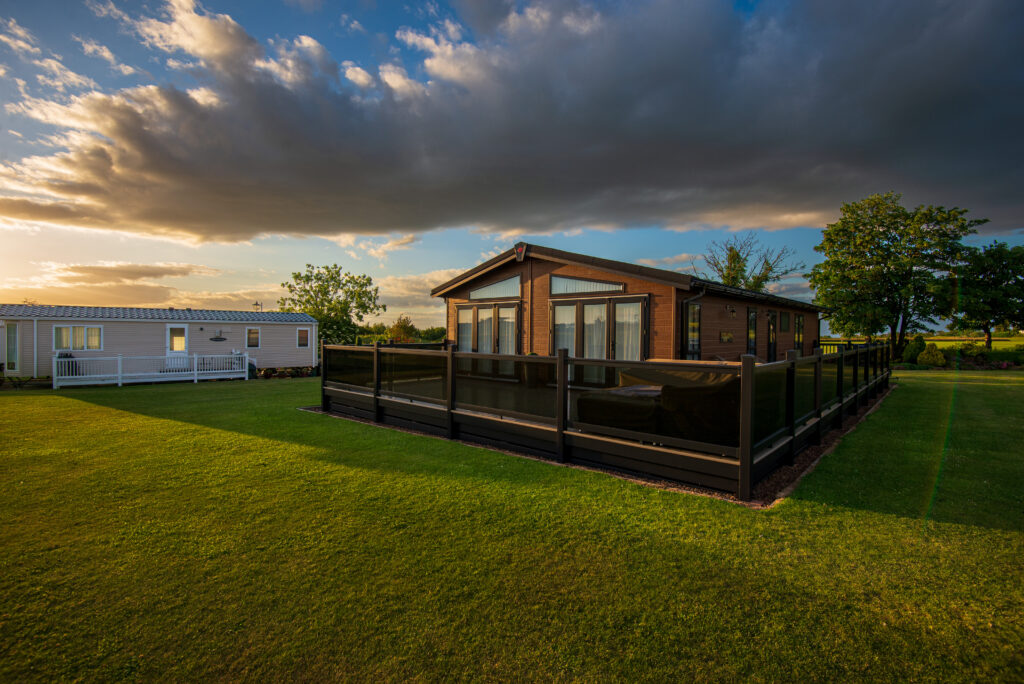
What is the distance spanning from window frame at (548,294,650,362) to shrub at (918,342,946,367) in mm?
21405

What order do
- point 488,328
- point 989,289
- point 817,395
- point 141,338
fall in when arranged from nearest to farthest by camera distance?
point 817,395, point 488,328, point 141,338, point 989,289

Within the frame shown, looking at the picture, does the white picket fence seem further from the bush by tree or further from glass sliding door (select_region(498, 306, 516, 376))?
the bush by tree

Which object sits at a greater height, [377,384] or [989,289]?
[989,289]

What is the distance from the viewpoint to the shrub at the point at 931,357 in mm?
20766

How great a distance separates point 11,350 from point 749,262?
40102mm

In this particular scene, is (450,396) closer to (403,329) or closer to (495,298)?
(495,298)

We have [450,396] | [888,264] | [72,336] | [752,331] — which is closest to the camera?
[450,396]

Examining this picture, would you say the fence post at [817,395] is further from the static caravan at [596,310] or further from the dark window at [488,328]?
the dark window at [488,328]

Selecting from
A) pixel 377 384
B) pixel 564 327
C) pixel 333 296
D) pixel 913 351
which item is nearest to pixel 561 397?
pixel 377 384

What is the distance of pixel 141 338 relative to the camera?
1733 centimetres

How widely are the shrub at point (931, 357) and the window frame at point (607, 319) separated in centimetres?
2141

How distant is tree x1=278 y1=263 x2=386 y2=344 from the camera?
34.1m

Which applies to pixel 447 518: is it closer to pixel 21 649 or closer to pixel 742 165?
pixel 21 649

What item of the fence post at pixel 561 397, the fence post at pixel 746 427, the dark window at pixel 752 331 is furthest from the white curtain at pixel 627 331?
the fence post at pixel 746 427
